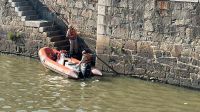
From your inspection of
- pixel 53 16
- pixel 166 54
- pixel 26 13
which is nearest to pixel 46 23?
pixel 53 16

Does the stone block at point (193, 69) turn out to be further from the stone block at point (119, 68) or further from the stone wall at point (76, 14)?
the stone wall at point (76, 14)

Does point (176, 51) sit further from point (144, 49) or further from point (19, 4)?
point (19, 4)

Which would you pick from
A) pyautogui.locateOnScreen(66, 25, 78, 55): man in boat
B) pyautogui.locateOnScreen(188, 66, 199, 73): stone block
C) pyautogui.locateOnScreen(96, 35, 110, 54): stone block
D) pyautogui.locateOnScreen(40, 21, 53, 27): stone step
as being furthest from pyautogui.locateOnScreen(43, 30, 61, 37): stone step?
pyautogui.locateOnScreen(188, 66, 199, 73): stone block

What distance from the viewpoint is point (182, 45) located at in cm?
1430

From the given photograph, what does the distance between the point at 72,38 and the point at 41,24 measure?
5.05 ft

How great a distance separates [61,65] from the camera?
15406 mm

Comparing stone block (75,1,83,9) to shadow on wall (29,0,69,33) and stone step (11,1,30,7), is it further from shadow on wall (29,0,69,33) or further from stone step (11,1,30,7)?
stone step (11,1,30,7)

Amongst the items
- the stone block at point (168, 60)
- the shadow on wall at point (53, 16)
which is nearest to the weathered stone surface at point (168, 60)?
the stone block at point (168, 60)

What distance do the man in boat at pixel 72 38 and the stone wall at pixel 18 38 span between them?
1187mm

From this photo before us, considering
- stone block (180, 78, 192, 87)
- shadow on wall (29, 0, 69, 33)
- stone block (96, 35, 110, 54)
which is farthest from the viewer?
shadow on wall (29, 0, 69, 33)

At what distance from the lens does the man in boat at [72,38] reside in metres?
16.9

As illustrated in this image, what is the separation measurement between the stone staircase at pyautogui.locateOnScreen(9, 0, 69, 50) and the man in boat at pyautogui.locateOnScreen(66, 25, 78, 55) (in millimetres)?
589

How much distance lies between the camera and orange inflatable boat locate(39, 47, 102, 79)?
14828 millimetres

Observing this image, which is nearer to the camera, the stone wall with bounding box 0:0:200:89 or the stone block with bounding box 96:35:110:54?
the stone wall with bounding box 0:0:200:89
